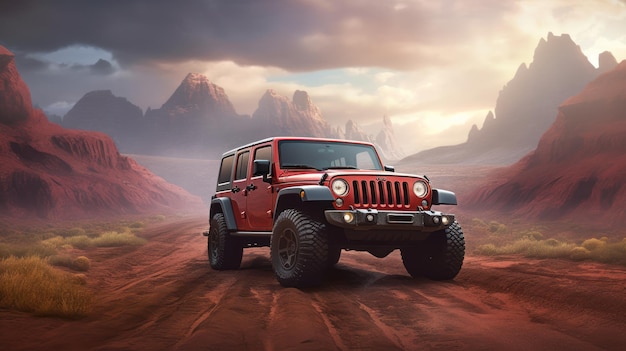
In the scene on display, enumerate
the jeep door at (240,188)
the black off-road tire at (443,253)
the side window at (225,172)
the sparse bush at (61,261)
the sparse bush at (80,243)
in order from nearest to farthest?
the black off-road tire at (443,253) → the jeep door at (240,188) → the side window at (225,172) → the sparse bush at (61,261) → the sparse bush at (80,243)

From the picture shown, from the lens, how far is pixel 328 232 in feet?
27.2

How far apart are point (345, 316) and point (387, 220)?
1942 mm

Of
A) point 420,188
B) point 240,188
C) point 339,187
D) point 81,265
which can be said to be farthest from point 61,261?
point 420,188

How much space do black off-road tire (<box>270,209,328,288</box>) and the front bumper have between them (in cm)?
31

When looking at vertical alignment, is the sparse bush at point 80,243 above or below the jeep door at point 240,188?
below

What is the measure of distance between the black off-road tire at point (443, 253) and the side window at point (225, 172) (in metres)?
4.65

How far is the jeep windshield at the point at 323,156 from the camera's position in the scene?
9453 millimetres

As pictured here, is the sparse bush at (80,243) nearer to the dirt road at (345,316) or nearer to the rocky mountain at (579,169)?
the dirt road at (345,316)

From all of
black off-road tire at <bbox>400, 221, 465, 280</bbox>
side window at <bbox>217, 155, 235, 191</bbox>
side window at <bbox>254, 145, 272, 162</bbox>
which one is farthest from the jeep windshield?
side window at <bbox>217, 155, 235, 191</bbox>

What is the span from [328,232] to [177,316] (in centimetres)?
284

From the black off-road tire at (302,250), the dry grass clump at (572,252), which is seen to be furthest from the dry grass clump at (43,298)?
the dry grass clump at (572,252)

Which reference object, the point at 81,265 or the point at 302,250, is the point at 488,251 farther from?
the point at 81,265

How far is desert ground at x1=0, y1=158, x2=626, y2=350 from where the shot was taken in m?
5.06

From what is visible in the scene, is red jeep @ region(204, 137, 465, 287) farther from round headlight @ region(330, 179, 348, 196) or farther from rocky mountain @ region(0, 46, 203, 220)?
rocky mountain @ region(0, 46, 203, 220)
